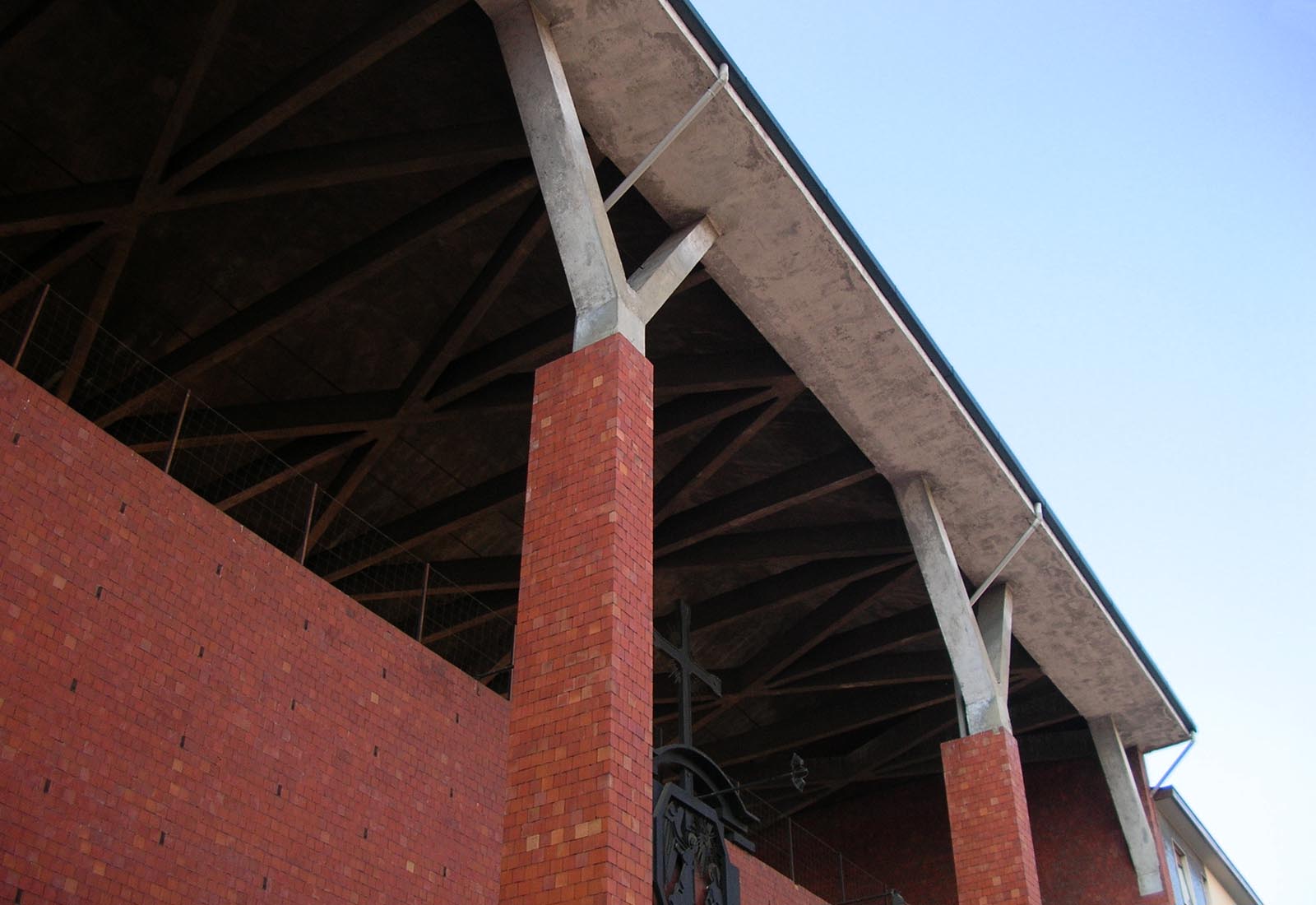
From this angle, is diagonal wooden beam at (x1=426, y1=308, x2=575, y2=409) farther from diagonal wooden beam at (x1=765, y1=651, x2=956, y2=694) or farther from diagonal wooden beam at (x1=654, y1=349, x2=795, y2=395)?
diagonal wooden beam at (x1=765, y1=651, x2=956, y2=694)

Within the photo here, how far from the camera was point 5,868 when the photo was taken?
8938mm

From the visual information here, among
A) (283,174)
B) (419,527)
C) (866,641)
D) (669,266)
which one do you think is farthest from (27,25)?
(866,641)

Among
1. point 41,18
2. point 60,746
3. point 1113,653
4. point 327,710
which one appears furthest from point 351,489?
point 1113,653

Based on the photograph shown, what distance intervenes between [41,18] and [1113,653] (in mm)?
16651

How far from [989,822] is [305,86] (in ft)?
36.5

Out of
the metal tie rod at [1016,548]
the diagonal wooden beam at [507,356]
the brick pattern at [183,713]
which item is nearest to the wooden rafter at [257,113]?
the brick pattern at [183,713]

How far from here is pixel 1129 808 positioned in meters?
22.1

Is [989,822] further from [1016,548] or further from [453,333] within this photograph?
[453,333]

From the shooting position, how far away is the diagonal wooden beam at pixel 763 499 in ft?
55.9

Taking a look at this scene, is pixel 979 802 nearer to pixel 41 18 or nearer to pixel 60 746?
pixel 60 746

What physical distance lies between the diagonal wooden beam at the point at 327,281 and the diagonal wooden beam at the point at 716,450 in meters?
4.18

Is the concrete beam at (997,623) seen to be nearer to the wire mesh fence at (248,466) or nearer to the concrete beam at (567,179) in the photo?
the wire mesh fence at (248,466)

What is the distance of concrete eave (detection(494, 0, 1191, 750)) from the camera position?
1172 centimetres

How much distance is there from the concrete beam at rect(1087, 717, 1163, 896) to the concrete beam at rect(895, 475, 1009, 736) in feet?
20.8
